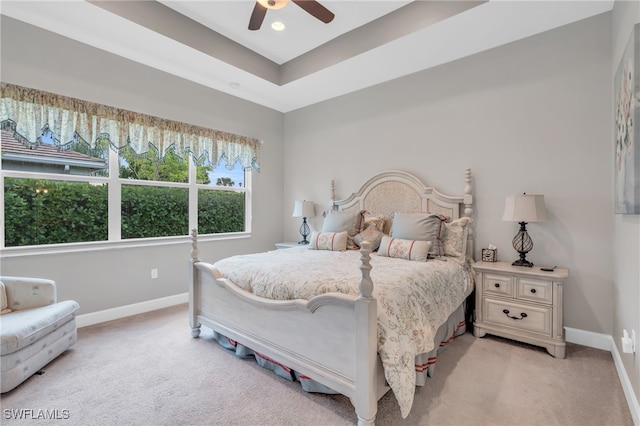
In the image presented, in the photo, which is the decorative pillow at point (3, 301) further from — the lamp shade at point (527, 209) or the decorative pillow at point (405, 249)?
the lamp shade at point (527, 209)

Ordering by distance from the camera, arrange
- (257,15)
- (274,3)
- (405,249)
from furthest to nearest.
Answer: (405,249) < (257,15) < (274,3)

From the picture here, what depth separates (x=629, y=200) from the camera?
175cm

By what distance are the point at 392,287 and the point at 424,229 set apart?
48.0 inches

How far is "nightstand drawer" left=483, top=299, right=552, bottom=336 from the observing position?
2.45 meters

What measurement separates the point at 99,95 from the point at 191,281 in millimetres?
2168

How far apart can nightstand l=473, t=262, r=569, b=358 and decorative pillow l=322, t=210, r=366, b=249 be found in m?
1.29

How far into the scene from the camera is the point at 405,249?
282 cm

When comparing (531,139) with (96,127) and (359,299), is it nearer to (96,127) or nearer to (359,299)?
(359,299)

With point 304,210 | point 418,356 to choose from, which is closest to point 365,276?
point 418,356

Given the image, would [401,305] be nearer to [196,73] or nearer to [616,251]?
[616,251]

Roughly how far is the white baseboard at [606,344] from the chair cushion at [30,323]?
12.5ft

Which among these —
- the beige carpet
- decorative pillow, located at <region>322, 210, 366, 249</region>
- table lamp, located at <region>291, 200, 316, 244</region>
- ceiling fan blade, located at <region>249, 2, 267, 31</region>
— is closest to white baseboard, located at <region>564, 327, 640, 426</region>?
the beige carpet

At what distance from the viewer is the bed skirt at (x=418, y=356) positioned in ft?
6.26

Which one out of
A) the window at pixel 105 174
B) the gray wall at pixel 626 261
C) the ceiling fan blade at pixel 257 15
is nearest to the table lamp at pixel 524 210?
the gray wall at pixel 626 261
